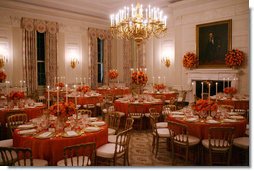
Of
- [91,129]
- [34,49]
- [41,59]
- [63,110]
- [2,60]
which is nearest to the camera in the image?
[63,110]

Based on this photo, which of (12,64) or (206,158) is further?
(12,64)

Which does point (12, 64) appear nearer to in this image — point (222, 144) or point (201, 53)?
point (201, 53)

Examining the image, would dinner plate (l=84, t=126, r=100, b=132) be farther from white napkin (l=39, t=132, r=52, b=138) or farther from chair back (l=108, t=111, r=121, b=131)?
chair back (l=108, t=111, r=121, b=131)

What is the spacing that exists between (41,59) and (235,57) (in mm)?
8818

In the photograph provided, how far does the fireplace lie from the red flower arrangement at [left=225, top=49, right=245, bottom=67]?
14.1 inches

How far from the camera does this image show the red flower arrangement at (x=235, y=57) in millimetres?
8547

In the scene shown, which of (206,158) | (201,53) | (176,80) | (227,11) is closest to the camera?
(206,158)

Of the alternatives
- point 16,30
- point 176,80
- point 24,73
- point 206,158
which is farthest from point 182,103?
point 16,30

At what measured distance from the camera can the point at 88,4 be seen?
432 inches

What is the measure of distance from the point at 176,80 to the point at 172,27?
2565 mm

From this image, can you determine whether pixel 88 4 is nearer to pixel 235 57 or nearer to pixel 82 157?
pixel 235 57

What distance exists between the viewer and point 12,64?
1041cm

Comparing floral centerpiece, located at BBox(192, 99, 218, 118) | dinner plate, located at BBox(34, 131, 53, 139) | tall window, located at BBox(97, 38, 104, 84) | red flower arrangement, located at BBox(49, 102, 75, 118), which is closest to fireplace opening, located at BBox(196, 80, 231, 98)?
floral centerpiece, located at BBox(192, 99, 218, 118)

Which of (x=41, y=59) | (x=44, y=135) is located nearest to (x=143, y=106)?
(x=44, y=135)
